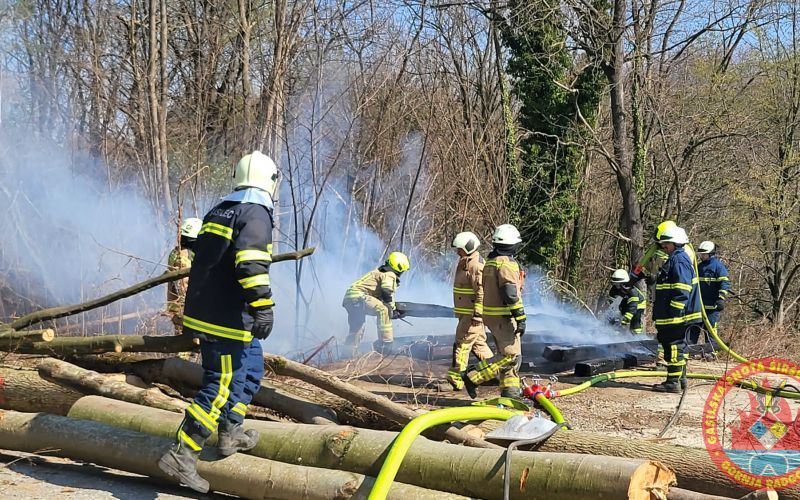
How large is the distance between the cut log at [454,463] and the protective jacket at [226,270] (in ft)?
2.18

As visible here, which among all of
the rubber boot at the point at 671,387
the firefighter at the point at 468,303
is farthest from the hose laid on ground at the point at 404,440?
the rubber boot at the point at 671,387

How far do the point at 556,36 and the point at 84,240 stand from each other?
11.0 meters

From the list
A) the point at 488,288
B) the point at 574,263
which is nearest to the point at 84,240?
the point at 488,288

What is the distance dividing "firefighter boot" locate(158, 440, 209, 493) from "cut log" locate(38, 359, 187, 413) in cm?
98

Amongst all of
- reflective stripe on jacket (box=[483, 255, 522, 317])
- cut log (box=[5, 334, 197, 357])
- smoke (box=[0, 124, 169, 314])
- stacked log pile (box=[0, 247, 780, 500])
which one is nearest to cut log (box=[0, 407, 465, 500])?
stacked log pile (box=[0, 247, 780, 500])

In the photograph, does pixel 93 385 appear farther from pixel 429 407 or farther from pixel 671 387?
pixel 671 387

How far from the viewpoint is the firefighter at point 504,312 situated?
24.4 feet

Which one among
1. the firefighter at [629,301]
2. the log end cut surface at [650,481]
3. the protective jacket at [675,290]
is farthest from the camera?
the firefighter at [629,301]

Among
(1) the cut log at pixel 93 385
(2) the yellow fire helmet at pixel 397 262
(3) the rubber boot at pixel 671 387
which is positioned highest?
(2) the yellow fire helmet at pixel 397 262

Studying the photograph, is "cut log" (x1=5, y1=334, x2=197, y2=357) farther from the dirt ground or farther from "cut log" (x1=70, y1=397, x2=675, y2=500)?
the dirt ground

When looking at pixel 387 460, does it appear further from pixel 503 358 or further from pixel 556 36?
pixel 556 36

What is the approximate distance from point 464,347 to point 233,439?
4016 mm

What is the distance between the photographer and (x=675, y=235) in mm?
8461

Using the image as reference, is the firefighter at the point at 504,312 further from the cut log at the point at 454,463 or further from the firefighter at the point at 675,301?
the cut log at the point at 454,463
